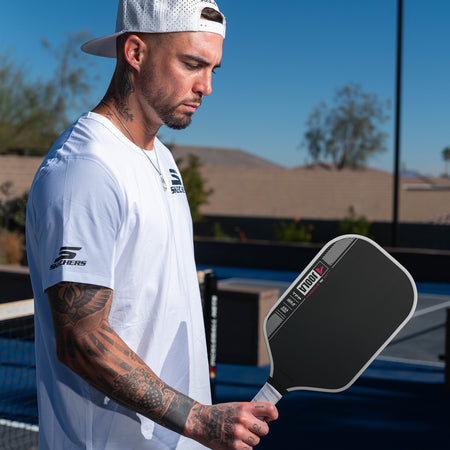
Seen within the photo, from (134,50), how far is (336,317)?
2.98 ft

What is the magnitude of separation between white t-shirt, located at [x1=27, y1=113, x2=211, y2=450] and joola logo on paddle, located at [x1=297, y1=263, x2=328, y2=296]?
308mm

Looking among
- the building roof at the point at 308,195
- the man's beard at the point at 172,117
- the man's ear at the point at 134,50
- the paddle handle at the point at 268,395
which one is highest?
the man's ear at the point at 134,50

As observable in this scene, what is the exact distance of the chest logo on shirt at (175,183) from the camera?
1780 millimetres

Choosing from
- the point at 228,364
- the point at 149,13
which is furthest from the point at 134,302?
the point at 228,364

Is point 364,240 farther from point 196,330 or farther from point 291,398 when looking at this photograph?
point 291,398

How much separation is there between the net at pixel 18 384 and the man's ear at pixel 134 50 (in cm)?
292

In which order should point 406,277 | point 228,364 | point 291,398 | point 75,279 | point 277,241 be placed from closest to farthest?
point 75,279 → point 406,277 → point 291,398 → point 228,364 → point 277,241

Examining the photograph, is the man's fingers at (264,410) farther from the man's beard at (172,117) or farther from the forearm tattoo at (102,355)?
the man's beard at (172,117)

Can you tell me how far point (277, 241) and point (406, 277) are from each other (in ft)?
67.2

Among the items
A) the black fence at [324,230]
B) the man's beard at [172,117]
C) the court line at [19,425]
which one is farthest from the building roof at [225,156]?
the man's beard at [172,117]

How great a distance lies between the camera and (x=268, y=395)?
167 centimetres

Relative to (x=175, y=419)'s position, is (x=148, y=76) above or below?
above

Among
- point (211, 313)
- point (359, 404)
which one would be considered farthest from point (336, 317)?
point (359, 404)

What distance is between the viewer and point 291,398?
22.0ft
